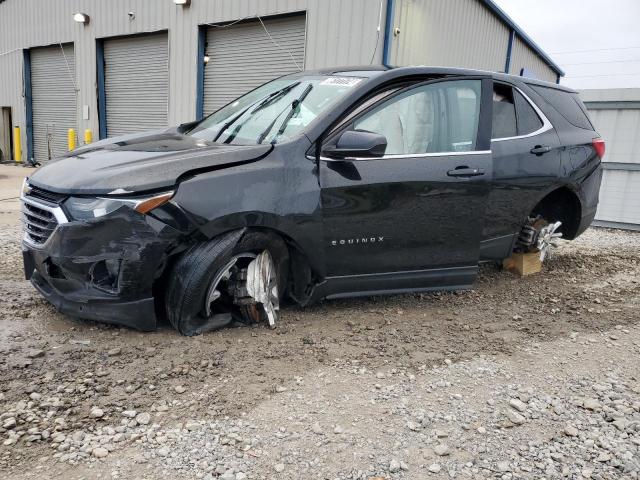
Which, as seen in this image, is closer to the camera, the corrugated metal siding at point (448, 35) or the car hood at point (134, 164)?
the car hood at point (134, 164)

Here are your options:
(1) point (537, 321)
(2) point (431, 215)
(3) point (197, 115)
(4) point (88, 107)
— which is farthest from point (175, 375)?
(4) point (88, 107)

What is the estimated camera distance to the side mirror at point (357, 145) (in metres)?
3.01

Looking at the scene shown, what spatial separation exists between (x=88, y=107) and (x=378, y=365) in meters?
13.9

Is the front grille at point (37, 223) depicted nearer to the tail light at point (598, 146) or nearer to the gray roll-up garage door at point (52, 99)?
the tail light at point (598, 146)

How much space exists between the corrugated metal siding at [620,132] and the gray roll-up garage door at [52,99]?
45.3 ft

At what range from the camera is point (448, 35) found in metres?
10.2

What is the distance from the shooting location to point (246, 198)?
2.87m

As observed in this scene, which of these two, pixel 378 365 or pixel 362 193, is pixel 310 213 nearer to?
pixel 362 193

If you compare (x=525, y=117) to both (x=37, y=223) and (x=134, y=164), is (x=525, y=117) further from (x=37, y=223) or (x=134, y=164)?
(x=37, y=223)

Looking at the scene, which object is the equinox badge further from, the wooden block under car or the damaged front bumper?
the wooden block under car

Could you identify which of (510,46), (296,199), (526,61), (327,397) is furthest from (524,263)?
(526,61)

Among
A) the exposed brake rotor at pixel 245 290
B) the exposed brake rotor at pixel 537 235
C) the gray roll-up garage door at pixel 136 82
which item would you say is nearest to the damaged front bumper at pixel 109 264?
the exposed brake rotor at pixel 245 290

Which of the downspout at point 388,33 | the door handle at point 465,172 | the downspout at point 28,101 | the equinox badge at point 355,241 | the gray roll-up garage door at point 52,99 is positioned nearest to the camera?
the equinox badge at point 355,241

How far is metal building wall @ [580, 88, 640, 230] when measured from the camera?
784 cm
